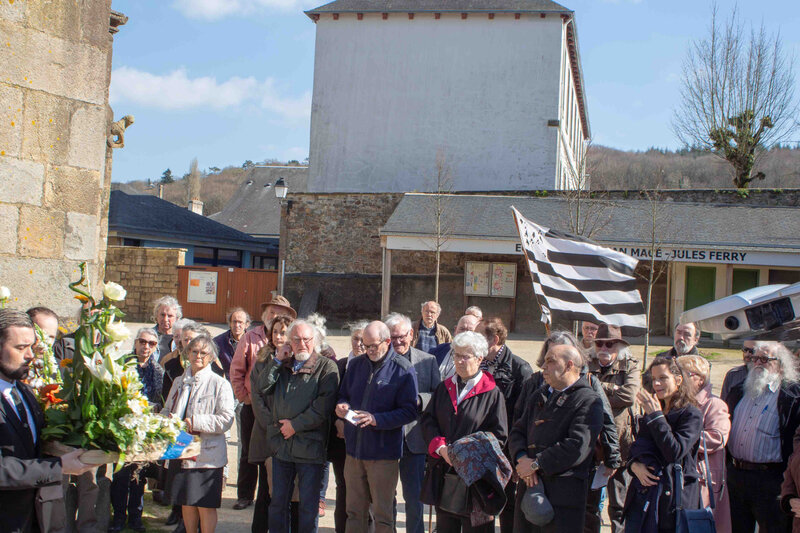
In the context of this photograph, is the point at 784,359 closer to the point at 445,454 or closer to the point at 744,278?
the point at 445,454

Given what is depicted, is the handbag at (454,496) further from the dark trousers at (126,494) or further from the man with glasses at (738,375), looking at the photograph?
the dark trousers at (126,494)

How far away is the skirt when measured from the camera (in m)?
5.23

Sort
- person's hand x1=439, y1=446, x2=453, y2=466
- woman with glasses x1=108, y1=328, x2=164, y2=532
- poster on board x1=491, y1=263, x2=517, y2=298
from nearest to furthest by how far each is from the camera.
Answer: person's hand x1=439, y1=446, x2=453, y2=466 < woman with glasses x1=108, y1=328, x2=164, y2=532 < poster on board x1=491, y1=263, x2=517, y2=298

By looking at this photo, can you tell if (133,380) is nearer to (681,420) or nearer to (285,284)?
(681,420)

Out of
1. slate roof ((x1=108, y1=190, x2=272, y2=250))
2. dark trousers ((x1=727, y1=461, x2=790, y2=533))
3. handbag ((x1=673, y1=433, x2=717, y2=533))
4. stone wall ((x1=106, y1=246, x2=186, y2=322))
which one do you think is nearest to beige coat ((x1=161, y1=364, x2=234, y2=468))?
handbag ((x1=673, y1=433, x2=717, y2=533))

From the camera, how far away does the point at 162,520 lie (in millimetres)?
6176

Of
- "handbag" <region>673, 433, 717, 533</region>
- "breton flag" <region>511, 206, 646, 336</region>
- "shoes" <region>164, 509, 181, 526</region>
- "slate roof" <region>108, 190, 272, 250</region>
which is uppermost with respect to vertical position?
"slate roof" <region>108, 190, 272, 250</region>

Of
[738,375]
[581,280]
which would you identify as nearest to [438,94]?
[581,280]

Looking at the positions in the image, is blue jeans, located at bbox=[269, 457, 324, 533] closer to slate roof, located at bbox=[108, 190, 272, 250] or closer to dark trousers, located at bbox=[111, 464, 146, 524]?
dark trousers, located at bbox=[111, 464, 146, 524]

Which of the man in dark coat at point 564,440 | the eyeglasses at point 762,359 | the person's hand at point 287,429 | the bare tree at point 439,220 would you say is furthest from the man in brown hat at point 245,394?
the bare tree at point 439,220

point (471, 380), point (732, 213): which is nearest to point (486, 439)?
point (471, 380)

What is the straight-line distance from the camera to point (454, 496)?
4930 mm

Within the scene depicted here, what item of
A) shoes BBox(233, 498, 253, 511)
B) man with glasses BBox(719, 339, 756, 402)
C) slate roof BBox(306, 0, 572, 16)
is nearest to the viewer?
man with glasses BBox(719, 339, 756, 402)

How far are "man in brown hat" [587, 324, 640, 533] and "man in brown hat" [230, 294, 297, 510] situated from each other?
269 centimetres
